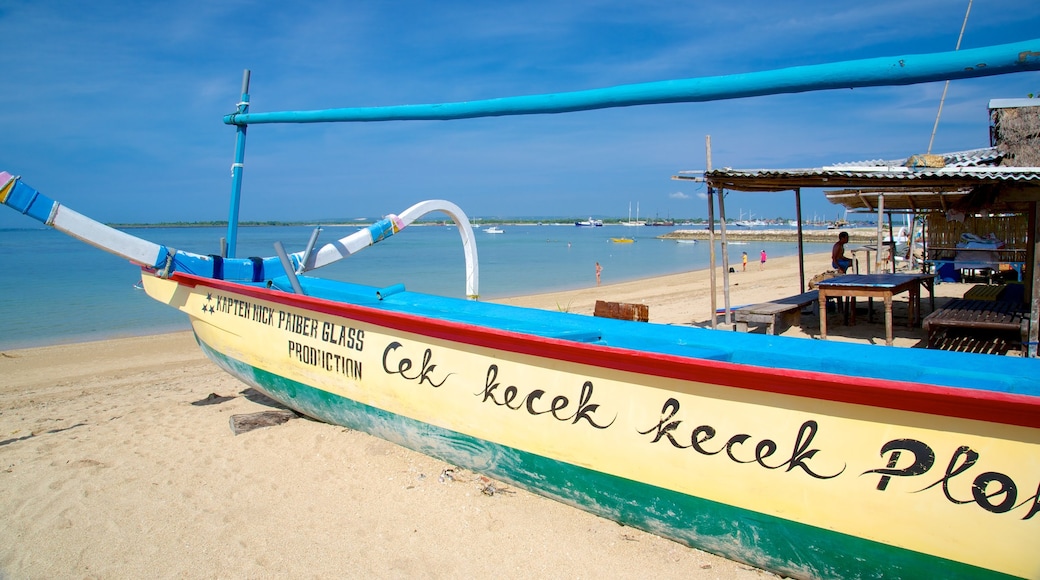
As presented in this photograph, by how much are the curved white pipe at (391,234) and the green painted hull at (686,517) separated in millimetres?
2230

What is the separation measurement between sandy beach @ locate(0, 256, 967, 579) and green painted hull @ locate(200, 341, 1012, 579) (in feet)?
0.36

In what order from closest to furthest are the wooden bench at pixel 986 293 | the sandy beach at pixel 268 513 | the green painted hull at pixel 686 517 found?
1. the green painted hull at pixel 686 517
2. the sandy beach at pixel 268 513
3. the wooden bench at pixel 986 293

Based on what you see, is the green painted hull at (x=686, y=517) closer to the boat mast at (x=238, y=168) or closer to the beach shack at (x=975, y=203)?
the boat mast at (x=238, y=168)

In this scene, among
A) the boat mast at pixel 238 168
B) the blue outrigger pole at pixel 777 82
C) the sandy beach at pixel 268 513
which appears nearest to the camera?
the blue outrigger pole at pixel 777 82

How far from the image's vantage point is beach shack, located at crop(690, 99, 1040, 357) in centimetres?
616

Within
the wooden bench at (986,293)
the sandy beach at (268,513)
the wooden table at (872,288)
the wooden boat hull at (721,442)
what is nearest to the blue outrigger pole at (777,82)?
the wooden boat hull at (721,442)

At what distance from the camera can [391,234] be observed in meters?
6.12

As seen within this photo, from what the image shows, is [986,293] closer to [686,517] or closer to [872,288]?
[872,288]

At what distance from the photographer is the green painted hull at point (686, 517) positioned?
2.46m

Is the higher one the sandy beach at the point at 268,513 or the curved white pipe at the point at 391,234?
the curved white pipe at the point at 391,234

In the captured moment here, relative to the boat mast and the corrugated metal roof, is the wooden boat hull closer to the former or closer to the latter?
the boat mast

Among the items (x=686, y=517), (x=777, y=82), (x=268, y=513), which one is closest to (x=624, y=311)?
(x=686, y=517)

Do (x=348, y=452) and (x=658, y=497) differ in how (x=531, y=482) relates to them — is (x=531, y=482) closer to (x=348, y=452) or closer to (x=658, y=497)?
(x=658, y=497)

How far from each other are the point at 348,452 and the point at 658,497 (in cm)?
236
